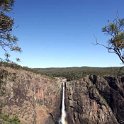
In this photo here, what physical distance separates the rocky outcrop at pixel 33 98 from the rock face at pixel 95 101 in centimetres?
666

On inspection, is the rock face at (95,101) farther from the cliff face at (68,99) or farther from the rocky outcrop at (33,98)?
the rocky outcrop at (33,98)

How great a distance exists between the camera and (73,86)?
6531 inches

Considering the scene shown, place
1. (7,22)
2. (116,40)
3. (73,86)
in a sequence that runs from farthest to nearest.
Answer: (73,86)
(7,22)
(116,40)

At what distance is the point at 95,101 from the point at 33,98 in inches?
1103

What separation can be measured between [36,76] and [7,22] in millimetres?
125223

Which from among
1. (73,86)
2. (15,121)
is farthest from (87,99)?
(15,121)

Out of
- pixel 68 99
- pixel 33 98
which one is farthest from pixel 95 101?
pixel 33 98

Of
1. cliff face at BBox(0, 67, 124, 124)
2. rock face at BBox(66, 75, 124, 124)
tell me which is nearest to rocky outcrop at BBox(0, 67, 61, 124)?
cliff face at BBox(0, 67, 124, 124)

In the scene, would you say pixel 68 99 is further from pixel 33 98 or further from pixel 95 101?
pixel 33 98

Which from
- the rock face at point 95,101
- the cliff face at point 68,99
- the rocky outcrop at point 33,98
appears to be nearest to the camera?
the rocky outcrop at point 33,98

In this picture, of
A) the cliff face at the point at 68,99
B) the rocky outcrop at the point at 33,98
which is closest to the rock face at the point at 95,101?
the cliff face at the point at 68,99

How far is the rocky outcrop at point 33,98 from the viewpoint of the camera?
140 m

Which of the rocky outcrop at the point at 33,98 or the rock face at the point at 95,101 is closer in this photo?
the rocky outcrop at the point at 33,98

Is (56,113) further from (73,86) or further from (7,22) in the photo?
(7,22)
